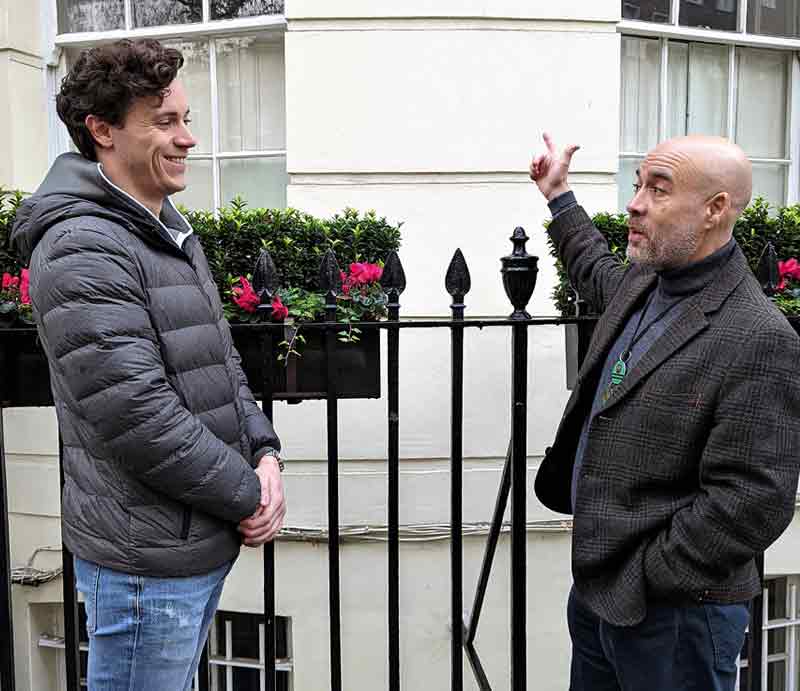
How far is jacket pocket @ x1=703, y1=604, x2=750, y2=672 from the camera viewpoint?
2.09 meters

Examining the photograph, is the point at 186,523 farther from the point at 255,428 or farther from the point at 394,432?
the point at 394,432

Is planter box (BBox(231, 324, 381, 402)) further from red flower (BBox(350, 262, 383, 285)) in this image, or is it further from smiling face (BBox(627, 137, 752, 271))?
smiling face (BBox(627, 137, 752, 271))

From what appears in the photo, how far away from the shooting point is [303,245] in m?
3.24

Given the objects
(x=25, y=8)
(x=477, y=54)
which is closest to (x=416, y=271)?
(x=477, y=54)

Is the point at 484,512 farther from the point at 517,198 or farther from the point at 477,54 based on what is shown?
the point at 477,54

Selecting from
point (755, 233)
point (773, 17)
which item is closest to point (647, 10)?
point (773, 17)

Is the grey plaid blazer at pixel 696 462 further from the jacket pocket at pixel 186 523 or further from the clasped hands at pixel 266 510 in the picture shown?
the jacket pocket at pixel 186 523

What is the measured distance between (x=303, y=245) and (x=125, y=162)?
1.27 m

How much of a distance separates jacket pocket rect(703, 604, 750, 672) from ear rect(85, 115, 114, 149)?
1897 mm

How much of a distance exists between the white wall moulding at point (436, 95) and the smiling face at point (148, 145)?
A: 227 cm

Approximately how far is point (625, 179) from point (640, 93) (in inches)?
20.3

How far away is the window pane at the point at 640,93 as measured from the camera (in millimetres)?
4762

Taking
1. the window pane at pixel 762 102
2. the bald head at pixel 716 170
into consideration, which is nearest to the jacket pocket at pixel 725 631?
the bald head at pixel 716 170

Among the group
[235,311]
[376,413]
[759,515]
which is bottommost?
[376,413]
